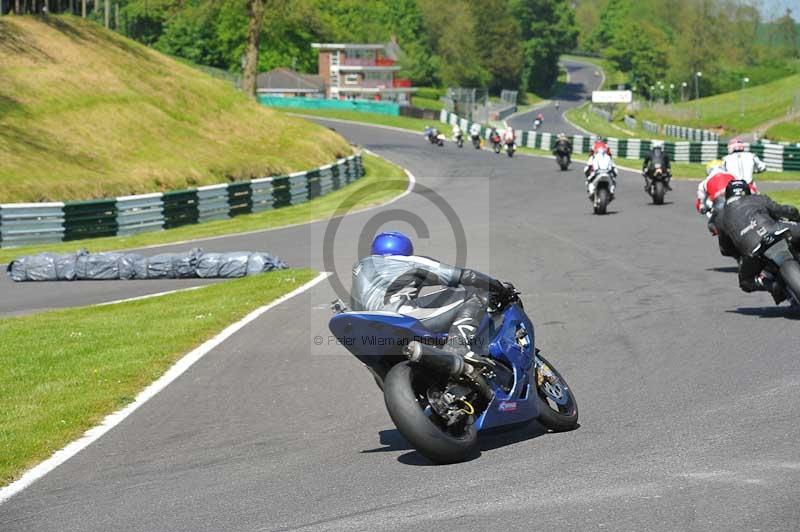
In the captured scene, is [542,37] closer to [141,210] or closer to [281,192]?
[281,192]

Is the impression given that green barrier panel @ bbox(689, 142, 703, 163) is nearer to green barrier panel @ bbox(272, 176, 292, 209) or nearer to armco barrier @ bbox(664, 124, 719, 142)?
green barrier panel @ bbox(272, 176, 292, 209)

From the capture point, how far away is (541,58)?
606 ft

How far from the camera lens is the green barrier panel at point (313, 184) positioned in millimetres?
37688

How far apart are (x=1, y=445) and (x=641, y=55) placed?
176m

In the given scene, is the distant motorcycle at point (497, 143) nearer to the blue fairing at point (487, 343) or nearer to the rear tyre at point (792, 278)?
the rear tyre at point (792, 278)

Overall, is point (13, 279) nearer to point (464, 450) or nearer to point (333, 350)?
point (333, 350)

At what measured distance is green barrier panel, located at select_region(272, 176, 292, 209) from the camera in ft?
116

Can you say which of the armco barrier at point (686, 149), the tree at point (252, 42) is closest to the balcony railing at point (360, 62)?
the armco barrier at point (686, 149)

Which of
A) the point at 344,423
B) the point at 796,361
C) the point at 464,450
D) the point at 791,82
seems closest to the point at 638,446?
the point at 464,450

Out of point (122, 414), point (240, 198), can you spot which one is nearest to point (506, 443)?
point (122, 414)

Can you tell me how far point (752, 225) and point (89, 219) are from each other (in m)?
20.5

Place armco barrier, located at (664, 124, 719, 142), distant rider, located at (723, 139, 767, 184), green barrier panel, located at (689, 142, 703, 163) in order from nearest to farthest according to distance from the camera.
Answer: distant rider, located at (723, 139, 767, 184) → green barrier panel, located at (689, 142, 703, 163) → armco barrier, located at (664, 124, 719, 142)

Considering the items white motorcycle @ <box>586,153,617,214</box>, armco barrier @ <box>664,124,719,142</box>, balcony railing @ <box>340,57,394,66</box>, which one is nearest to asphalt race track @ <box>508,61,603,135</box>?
armco barrier @ <box>664,124,719,142</box>

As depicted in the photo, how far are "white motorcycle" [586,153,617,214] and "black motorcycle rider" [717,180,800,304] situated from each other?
16009mm
